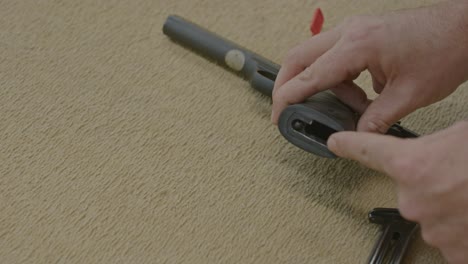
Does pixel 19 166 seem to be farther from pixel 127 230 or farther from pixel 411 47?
pixel 411 47

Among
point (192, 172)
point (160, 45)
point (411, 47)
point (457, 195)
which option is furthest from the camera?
point (160, 45)

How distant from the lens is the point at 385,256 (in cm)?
81

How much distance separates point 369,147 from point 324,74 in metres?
0.17

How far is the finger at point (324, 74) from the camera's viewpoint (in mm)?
762

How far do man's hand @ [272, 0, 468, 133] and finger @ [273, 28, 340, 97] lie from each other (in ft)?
0.03

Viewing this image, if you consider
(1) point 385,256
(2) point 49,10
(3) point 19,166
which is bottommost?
(1) point 385,256

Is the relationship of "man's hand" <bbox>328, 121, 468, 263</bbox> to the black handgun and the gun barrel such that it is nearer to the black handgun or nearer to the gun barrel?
the black handgun

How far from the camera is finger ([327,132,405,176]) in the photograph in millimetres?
601

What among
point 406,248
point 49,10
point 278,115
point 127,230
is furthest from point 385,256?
point 49,10

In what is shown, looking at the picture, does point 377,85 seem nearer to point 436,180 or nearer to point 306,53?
point 306,53

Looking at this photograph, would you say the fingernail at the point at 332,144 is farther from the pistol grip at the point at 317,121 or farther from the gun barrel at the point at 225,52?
the gun barrel at the point at 225,52

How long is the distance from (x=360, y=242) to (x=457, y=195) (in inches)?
Answer: 11.1

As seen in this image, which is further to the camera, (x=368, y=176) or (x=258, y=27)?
(x=258, y=27)

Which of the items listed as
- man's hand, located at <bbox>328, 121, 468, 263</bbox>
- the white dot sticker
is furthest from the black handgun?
man's hand, located at <bbox>328, 121, 468, 263</bbox>
